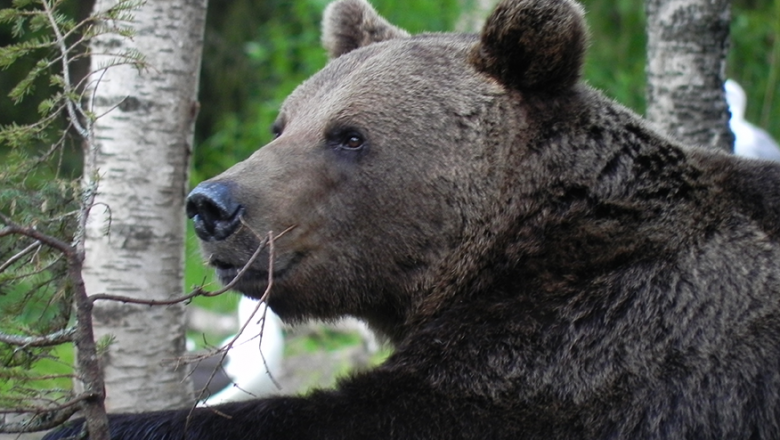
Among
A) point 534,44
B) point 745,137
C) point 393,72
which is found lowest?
point 745,137

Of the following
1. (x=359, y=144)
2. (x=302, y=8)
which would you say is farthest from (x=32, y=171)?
(x=302, y=8)

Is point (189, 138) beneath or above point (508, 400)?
above

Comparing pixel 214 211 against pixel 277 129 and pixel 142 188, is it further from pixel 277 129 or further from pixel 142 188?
pixel 142 188

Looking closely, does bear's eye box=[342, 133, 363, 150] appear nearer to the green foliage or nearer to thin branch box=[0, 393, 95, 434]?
the green foliage

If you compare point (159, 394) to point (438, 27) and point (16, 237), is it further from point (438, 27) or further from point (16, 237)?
point (438, 27)

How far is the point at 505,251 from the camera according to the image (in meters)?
3.47

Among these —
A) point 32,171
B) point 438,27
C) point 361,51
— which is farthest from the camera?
point 438,27

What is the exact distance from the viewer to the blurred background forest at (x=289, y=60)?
10117mm

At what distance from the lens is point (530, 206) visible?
11.4 feet

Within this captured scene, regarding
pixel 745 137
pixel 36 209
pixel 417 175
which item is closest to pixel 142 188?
pixel 36 209

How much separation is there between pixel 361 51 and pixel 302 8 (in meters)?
7.51

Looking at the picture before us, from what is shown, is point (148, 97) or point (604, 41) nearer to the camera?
point (148, 97)

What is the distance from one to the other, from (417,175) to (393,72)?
0.48 metres

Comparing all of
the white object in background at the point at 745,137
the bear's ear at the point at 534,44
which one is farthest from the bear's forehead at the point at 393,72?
the white object in background at the point at 745,137
